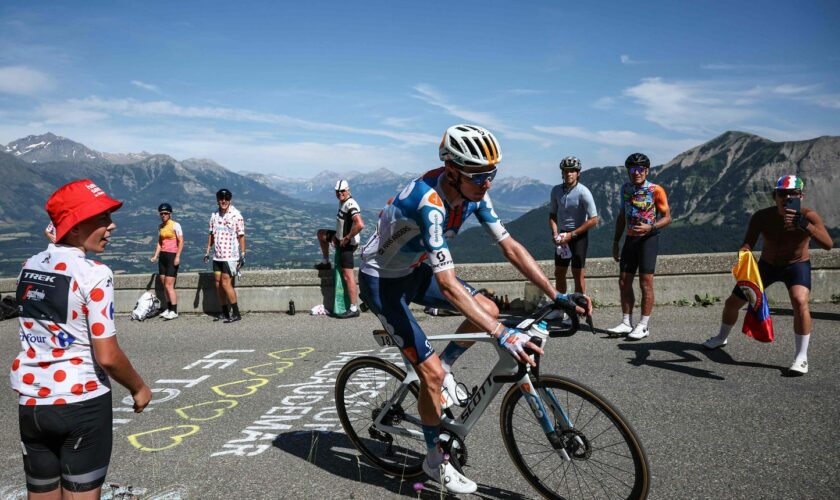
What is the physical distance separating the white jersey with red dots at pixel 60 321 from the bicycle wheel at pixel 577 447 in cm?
228

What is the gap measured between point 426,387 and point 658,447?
2000 millimetres

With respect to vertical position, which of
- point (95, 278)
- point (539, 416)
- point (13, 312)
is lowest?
point (13, 312)

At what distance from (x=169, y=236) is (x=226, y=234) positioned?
4.36ft

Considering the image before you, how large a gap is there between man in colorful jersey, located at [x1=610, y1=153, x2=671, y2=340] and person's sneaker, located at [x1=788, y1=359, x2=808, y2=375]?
1.91m

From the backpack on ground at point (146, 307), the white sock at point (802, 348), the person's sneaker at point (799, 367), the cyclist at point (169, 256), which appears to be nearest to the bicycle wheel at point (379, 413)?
the person's sneaker at point (799, 367)

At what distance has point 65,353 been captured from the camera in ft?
8.34

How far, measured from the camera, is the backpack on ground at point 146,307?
10.6m

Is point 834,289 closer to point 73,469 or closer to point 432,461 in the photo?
point 432,461

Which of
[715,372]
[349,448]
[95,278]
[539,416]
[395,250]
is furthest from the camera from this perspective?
[715,372]

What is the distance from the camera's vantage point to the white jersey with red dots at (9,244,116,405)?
98.0 inches

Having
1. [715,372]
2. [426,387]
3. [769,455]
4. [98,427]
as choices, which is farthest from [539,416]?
[715,372]

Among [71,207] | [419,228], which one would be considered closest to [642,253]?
[419,228]

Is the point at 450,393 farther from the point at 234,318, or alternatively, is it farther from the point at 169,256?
the point at 169,256

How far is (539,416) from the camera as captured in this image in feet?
11.2
